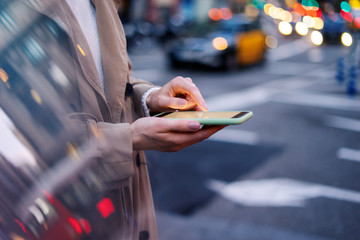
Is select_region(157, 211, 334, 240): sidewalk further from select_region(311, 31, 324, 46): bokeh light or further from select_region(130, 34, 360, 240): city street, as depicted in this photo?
select_region(311, 31, 324, 46): bokeh light

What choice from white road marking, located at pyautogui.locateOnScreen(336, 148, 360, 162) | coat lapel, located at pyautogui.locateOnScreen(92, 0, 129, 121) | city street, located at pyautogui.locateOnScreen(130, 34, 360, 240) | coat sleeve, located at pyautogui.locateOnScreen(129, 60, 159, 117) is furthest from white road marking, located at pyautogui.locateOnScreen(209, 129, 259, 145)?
coat lapel, located at pyautogui.locateOnScreen(92, 0, 129, 121)

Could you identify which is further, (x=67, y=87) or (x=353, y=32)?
(x=353, y=32)

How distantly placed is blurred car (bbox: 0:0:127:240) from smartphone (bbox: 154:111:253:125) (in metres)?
0.35

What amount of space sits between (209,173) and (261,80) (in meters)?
6.72

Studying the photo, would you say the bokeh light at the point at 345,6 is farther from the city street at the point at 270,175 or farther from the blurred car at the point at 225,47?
the blurred car at the point at 225,47

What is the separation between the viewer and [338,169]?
4457 millimetres

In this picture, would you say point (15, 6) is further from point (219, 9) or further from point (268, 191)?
point (219, 9)

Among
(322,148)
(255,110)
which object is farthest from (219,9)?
(322,148)

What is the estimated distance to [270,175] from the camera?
4.48 m

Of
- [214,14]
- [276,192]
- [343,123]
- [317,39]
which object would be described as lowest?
[343,123]

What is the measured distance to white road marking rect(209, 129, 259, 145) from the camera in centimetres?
583

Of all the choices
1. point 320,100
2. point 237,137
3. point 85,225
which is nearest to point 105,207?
point 85,225

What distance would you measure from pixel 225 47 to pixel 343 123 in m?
6.04

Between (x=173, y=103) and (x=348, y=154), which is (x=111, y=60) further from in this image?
(x=348, y=154)
